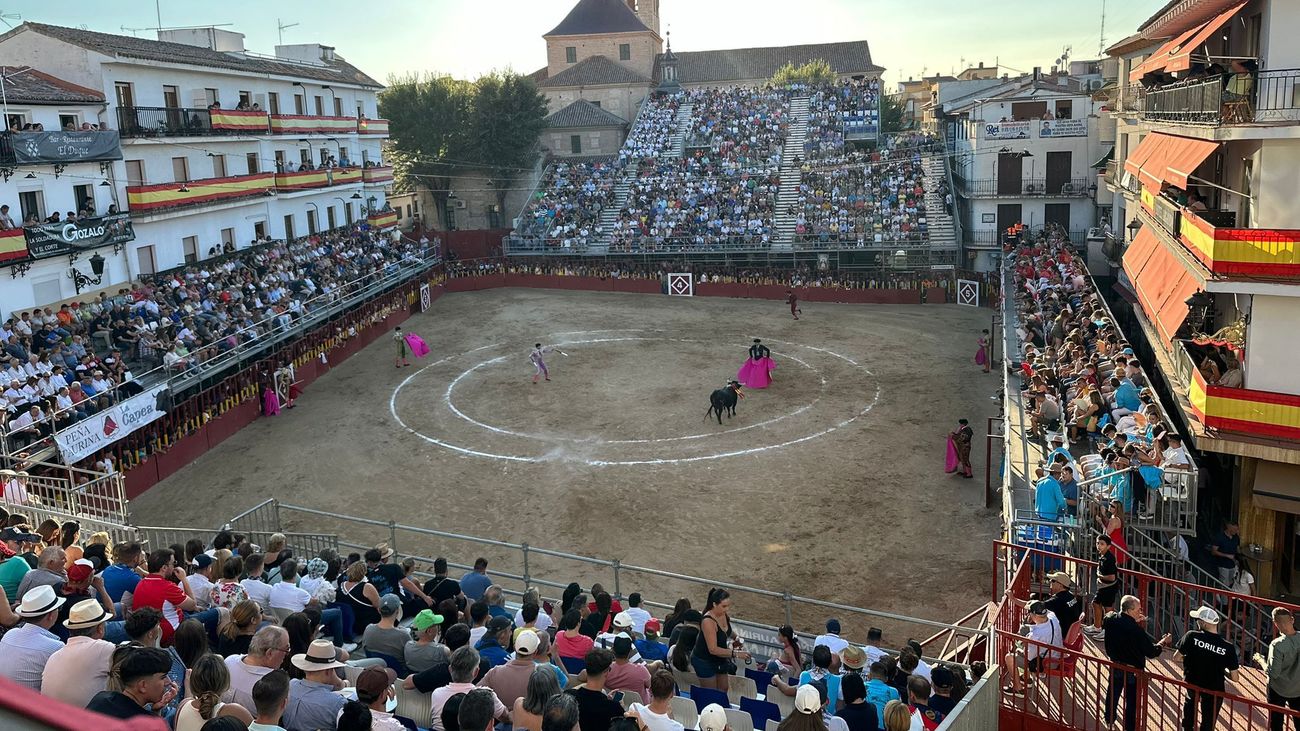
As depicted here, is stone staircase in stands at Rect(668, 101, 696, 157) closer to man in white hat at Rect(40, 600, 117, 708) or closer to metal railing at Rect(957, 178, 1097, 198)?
A: metal railing at Rect(957, 178, 1097, 198)

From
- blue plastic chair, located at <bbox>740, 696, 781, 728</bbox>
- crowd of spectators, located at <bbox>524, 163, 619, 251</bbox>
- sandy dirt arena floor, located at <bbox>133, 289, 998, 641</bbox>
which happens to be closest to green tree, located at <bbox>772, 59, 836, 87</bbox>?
crowd of spectators, located at <bbox>524, 163, 619, 251</bbox>

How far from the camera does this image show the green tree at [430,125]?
63312 mm

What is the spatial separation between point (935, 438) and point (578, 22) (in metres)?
63.3

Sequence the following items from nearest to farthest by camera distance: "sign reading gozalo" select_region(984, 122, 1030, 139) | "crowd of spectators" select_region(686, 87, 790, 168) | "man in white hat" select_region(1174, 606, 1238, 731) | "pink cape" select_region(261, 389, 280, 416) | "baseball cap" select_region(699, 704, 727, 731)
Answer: "baseball cap" select_region(699, 704, 727, 731), "man in white hat" select_region(1174, 606, 1238, 731), "pink cape" select_region(261, 389, 280, 416), "sign reading gozalo" select_region(984, 122, 1030, 139), "crowd of spectators" select_region(686, 87, 790, 168)

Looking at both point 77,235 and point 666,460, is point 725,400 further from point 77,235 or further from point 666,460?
point 77,235

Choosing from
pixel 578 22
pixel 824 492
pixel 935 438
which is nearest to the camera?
pixel 824 492

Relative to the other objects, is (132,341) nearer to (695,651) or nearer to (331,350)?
(331,350)

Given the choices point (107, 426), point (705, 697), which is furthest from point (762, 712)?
point (107, 426)

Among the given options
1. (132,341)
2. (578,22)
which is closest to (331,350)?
(132,341)

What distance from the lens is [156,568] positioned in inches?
416

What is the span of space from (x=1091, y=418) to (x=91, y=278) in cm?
2780

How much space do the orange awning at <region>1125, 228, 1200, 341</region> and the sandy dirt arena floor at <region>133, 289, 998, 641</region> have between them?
483 centimetres

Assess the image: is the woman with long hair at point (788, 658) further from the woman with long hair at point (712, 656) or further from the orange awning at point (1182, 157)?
the orange awning at point (1182, 157)

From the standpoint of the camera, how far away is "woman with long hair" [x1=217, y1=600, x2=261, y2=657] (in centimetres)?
882
